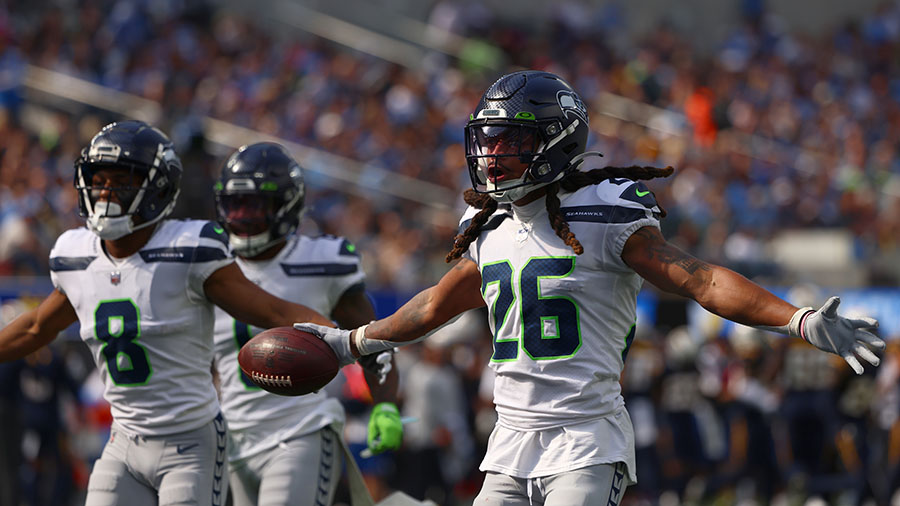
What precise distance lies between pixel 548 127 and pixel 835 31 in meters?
17.9

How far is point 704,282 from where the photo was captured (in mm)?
3533

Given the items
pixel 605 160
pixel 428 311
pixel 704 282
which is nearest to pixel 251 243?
pixel 428 311

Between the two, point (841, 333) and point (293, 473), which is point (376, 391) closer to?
point (293, 473)

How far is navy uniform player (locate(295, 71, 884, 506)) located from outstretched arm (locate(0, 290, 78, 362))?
5.55 feet

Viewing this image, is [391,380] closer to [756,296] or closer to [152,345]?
[152,345]

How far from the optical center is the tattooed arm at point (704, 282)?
3418 millimetres

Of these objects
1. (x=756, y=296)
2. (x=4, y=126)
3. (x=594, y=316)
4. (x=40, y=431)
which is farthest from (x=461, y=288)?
(x=4, y=126)

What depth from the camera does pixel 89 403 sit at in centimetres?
1034

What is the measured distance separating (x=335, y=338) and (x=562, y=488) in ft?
3.27

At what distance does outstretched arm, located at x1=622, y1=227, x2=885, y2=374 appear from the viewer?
3.24m

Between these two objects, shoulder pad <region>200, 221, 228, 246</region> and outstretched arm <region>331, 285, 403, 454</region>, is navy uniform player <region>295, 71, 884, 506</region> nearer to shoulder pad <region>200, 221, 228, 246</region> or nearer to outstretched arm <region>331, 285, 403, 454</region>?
shoulder pad <region>200, 221, 228, 246</region>

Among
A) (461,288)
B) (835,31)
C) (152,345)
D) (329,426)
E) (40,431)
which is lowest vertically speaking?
(40,431)

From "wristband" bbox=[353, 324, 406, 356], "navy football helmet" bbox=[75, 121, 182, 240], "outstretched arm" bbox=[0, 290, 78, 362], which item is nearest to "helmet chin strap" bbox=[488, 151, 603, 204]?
"wristband" bbox=[353, 324, 406, 356]

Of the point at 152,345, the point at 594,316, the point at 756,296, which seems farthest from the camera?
the point at 152,345
